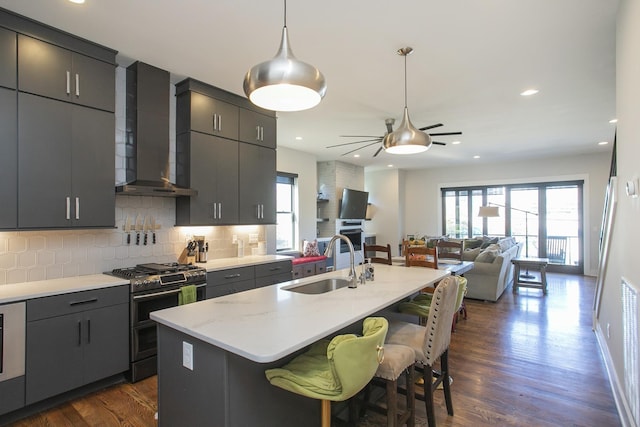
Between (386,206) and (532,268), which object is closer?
(532,268)

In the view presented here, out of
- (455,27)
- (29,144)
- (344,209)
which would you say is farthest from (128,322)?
(344,209)

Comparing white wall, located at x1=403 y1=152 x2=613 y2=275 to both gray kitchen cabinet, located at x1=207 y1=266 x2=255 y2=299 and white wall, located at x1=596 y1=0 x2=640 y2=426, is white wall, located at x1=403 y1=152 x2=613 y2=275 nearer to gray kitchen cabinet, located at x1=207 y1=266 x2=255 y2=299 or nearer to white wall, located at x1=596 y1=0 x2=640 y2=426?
white wall, located at x1=596 y1=0 x2=640 y2=426

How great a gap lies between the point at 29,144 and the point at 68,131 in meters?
0.29

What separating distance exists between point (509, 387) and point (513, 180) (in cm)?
723

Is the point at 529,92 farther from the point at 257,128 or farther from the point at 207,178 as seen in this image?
the point at 207,178

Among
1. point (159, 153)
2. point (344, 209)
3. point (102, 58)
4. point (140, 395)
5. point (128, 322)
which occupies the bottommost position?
→ point (140, 395)

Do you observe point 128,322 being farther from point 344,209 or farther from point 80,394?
point 344,209

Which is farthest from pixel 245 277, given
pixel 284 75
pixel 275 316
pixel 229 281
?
pixel 284 75

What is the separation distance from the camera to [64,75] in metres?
2.73

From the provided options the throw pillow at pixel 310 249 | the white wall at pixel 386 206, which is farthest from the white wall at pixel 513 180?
the throw pillow at pixel 310 249

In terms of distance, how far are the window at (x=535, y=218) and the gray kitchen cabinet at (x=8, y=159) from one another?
905 cm

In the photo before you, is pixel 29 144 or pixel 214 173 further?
pixel 214 173

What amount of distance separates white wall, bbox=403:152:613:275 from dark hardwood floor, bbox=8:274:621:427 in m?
4.42

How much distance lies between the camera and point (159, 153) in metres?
3.41
